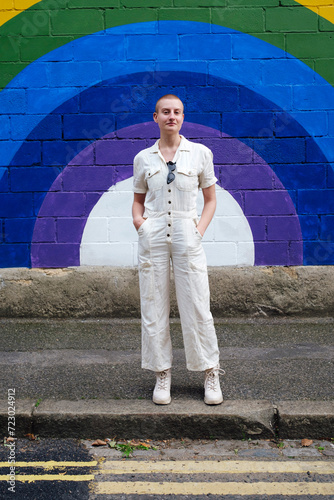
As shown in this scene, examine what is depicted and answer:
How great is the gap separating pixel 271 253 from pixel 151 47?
240 centimetres

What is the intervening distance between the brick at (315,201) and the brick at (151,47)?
1905mm

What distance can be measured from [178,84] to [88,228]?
1713mm

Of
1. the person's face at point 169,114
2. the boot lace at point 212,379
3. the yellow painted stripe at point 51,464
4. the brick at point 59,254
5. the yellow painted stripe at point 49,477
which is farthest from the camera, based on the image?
the brick at point 59,254

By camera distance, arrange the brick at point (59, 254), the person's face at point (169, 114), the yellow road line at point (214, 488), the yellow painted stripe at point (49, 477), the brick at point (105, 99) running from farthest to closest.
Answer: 1. the brick at point (59, 254)
2. the brick at point (105, 99)
3. the person's face at point (169, 114)
4. the yellow painted stripe at point (49, 477)
5. the yellow road line at point (214, 488)

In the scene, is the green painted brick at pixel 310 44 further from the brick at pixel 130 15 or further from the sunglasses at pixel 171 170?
the sunglasses at pixel 171 170

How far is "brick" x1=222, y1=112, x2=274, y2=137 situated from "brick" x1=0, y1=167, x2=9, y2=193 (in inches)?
89.3

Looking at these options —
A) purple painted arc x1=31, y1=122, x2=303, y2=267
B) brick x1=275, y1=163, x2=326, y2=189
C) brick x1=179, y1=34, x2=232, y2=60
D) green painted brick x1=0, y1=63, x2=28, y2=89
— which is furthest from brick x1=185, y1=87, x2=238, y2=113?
green painted brick x1=0, y1=63, x2=28, y2=89

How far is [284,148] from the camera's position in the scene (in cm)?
553

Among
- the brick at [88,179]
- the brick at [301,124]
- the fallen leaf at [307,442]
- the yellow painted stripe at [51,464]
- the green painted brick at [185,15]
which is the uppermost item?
the green painted brick at [185,15]

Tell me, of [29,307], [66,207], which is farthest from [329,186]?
[29,307]

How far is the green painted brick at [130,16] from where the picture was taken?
5434 mm

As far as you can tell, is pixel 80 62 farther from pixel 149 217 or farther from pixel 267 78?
pixel 149 217

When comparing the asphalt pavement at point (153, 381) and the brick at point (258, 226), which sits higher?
the brick at point (258, 226)

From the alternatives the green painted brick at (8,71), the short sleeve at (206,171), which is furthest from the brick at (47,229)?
the short sleeve at (206,171)
